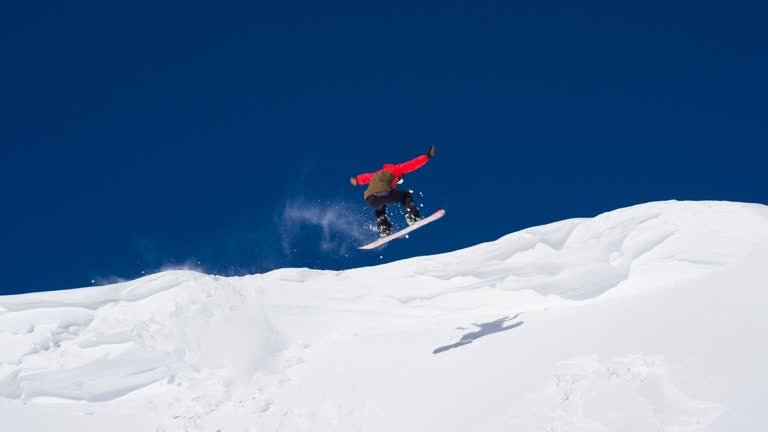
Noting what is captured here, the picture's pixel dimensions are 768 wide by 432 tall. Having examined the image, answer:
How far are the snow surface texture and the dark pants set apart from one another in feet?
10.2

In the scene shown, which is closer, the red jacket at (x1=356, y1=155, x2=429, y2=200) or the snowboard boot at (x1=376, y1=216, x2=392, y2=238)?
the red jacket at (x1=356, y1=155, x2=429, y2=200)

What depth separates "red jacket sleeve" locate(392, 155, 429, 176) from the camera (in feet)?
46.7

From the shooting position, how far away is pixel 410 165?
14.4m

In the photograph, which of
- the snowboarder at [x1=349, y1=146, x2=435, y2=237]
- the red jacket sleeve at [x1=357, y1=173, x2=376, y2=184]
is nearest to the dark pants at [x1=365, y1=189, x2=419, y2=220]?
the snowboarder at [x1=349, y1=146, x2=435, y2=237]

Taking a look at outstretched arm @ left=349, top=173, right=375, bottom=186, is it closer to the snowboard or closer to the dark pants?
the dark pants

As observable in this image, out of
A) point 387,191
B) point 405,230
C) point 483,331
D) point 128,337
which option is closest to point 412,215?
point 405,230

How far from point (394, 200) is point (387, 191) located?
0.35 meters

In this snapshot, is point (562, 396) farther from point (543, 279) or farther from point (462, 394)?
point (543, 279)

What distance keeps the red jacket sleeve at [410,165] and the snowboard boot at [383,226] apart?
140 cm

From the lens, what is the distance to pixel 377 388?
41.5 feet

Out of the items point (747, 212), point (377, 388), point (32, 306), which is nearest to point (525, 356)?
point (377, 388)

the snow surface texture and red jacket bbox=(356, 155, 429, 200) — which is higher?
red jacket bbox=(356, 155, 429, 200)

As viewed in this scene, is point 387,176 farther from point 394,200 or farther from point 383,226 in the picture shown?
point 383,226

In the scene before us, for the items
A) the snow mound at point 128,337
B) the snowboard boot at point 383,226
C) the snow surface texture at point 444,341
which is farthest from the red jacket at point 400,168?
the snow mound at point 128,337
